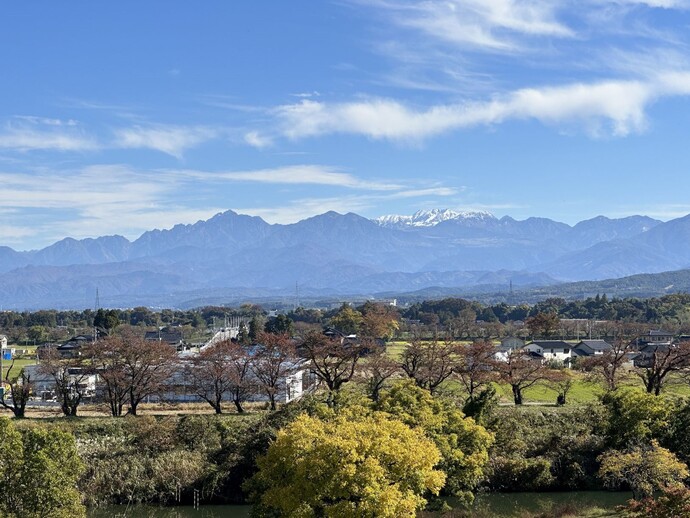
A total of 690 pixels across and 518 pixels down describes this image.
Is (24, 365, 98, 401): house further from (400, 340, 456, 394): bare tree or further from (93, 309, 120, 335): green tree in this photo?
Result: (93, 309, 120, 335): green tree

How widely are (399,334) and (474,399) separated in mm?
47094

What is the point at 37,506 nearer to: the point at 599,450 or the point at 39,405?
the point at 599,450

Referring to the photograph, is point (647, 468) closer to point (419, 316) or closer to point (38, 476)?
point (38, 476)

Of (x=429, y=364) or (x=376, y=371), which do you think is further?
(x=429, y=364)

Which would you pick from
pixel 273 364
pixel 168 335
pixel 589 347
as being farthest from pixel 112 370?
pixel 168 335

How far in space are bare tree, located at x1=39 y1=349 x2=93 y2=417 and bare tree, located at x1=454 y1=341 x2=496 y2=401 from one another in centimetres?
1691

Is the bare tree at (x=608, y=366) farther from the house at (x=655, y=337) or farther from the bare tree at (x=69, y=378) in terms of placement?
the house at (x=655, y=337)

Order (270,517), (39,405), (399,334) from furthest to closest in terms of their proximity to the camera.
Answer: (399,334) < (39,405) < (270,517)

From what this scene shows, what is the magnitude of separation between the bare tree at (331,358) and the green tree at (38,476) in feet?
56.2

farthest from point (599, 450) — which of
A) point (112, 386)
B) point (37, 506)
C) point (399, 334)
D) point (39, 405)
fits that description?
point (399, 334)

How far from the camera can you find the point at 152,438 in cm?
2389

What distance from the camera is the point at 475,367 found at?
31.3 m

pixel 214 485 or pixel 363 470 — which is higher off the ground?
pixel 363 470

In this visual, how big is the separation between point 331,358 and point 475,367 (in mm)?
7094
